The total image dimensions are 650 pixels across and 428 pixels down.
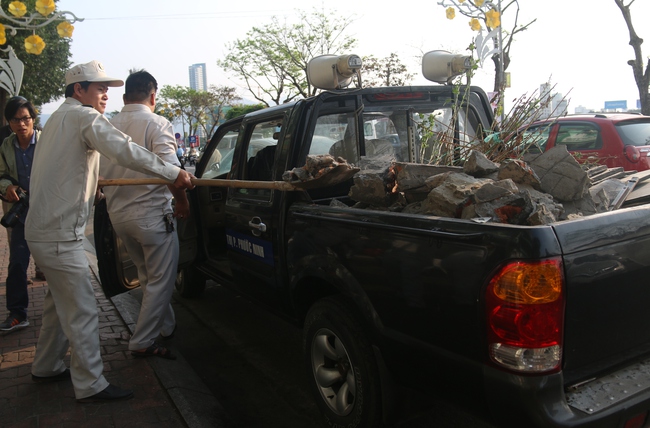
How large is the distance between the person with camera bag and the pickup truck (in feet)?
7.55

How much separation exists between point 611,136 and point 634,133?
0.46 meters

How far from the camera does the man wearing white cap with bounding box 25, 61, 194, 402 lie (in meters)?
3.12

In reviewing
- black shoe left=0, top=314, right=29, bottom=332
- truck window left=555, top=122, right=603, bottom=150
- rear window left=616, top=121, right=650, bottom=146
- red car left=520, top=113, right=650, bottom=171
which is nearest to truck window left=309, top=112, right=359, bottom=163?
black shoe left=0, top=314, right=29, bottom=332

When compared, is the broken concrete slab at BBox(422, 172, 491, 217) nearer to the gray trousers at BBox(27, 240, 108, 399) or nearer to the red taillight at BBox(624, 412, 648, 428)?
the red taillight at BBox(624, 412, 648, 428)

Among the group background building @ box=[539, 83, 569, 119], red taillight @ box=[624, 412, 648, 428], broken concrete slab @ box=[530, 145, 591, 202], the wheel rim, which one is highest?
background building @ box=[539, 83, 569, 119]

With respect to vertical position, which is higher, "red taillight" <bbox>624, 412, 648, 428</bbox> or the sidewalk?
"red taillight" <bbox>624, 412, 648, 428</bbox>

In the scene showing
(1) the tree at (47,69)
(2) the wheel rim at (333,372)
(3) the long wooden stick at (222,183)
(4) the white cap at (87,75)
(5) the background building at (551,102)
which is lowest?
(2) the wheel rim at (333,372)

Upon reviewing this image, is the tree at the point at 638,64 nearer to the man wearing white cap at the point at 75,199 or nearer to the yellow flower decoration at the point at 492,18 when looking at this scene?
the yellow flower decoration at the point at 492,18

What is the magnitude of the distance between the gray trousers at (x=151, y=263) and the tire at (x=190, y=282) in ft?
4.66

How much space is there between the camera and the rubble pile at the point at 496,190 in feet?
7.45

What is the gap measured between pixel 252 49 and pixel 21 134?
36.8m

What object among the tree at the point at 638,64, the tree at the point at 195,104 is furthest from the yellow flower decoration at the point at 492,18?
the tree at the point at 195,104

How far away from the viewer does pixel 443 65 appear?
418 cm

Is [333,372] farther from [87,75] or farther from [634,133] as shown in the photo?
[634,133]
